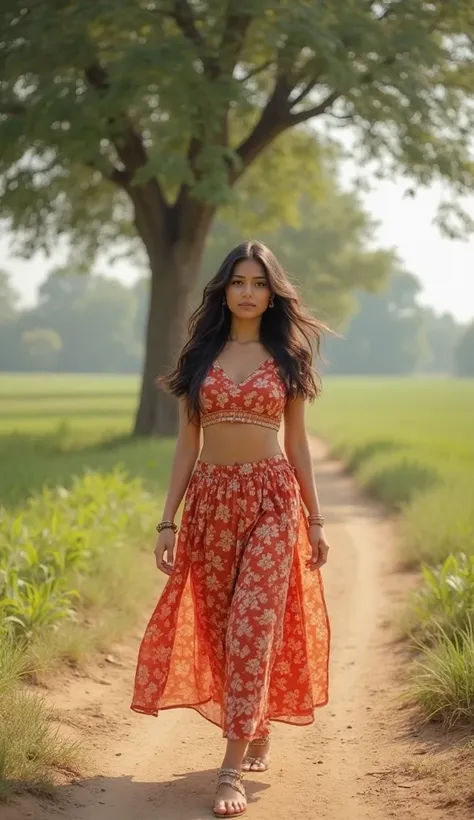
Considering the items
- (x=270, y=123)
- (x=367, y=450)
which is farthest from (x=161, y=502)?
(x=367, y=450)

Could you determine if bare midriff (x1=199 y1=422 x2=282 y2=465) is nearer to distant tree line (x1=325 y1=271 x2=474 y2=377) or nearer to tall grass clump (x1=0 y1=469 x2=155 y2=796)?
tall grass clump (x1=0 y1=469 x2=155 y2=796)

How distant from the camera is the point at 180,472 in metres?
4.71

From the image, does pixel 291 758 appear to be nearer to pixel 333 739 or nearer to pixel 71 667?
pixel 333 739

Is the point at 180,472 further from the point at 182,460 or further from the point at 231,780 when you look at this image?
the point at 231,780

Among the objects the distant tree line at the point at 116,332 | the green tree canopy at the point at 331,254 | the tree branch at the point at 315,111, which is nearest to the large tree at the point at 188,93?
the tree branch at the point at 315,111

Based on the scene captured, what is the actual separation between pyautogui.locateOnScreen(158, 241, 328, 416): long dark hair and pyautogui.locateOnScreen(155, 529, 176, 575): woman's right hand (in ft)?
1.65

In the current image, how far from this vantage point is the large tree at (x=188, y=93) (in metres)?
13.7

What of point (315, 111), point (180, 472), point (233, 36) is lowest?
point (180, 472)

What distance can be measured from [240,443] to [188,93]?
997 cm

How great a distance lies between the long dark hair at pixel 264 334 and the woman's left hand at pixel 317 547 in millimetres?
551

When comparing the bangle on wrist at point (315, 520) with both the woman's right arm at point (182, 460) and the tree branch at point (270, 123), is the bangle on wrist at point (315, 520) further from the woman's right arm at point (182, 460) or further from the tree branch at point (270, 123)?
the tree branch at point (270, 123)

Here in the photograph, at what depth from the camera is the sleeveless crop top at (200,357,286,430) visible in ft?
14.8

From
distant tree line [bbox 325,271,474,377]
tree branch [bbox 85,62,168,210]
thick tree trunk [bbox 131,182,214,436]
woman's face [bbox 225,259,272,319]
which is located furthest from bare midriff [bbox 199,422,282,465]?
distant tree line [bbox 325,271,474,377]
